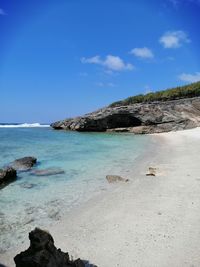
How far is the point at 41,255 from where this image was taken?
14.4ft

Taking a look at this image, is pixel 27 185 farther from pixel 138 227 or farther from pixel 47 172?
pixel 138 227

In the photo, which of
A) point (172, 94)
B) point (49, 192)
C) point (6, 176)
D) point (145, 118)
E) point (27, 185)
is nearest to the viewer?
point (49, 192)

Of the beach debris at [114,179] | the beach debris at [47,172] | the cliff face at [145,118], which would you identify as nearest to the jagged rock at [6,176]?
the beach debris at [47,172]

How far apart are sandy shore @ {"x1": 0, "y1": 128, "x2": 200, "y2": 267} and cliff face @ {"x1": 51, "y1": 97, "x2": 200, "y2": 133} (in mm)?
33182

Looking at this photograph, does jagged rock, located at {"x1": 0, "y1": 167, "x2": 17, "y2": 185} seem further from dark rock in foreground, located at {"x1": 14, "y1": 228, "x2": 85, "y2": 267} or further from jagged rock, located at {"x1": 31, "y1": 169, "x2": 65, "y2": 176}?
dark rock in foreground, located at {"x1": 14, "y1": 228, "x2": 85, "y2": 267}

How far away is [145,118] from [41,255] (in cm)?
4166

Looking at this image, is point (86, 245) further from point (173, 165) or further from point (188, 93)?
point (188, 93)

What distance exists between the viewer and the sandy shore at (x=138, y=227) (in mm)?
5680

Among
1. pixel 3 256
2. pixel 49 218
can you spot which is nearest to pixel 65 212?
pixel 49 218

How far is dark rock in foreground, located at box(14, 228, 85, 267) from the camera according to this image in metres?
4.34

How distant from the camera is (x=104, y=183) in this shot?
39.1ft

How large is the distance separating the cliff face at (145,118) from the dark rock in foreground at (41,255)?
38.6 m

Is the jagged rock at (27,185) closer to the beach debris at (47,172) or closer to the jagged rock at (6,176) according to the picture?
the jagged rock at (6,176)

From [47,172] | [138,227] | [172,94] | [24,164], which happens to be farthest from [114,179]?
[172,94]
